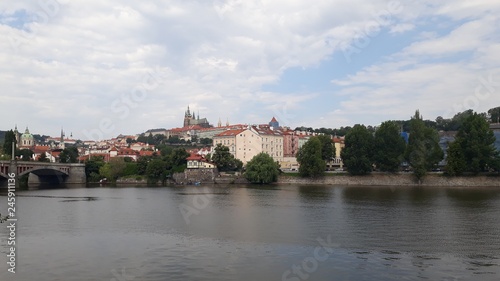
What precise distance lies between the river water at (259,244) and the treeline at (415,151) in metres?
30.1

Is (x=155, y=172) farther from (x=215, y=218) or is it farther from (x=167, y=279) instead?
(x=167, y=279)

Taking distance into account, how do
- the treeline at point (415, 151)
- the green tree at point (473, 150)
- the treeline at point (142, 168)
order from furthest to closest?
the treeline at point (142, 168)
the treeline at point (415, 151)
the green tree at point (473, 150)

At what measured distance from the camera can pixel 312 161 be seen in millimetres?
78000

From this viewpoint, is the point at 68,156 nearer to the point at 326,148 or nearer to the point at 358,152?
the point at 326,148

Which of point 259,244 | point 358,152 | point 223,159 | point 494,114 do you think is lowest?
point 259,244

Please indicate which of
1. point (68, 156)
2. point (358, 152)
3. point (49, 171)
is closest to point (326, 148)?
point (358, 152)

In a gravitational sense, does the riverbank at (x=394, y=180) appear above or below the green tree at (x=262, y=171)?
below

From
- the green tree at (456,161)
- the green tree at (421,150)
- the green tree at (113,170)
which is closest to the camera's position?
the green tree at (456,161)

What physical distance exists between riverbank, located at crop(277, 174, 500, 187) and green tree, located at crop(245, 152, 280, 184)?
2487mm

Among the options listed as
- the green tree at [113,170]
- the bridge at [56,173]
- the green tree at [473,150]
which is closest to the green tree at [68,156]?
the bridge at [56,173]

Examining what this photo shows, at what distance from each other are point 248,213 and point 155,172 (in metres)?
56.2

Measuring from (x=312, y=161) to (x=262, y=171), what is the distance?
8.94 metres

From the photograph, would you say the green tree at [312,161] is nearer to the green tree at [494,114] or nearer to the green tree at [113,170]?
the green tree at [113,170]

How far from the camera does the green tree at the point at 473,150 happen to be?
65.6m
